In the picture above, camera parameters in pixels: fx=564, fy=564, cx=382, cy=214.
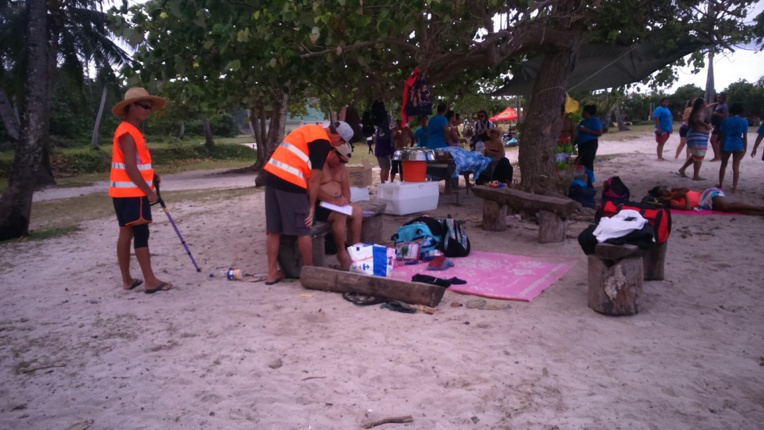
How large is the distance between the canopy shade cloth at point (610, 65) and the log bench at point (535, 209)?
2.91 m

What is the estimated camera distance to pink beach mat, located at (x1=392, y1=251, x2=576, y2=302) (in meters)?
5.29

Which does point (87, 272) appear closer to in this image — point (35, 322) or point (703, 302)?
point (35, 322)

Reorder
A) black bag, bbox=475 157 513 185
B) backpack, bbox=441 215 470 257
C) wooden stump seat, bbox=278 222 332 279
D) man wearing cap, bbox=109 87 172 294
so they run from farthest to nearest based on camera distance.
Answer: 1. black bag, bbox=475 157 513 185
2. backpack, bbox=441 215 470 257
3. wooden stump seat, bbox=278 222 332 279
4. man wearing cap, bbox=109 87 172 294

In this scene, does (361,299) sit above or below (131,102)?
below

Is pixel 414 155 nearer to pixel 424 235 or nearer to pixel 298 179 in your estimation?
pixel 424 235

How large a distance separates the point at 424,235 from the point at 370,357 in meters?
2.99

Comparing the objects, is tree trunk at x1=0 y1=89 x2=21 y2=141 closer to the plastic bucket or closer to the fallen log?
the plastic bucket

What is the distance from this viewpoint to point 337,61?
761 centimetres

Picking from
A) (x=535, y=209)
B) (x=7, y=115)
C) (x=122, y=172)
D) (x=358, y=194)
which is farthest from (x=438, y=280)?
(x=7, y=115)

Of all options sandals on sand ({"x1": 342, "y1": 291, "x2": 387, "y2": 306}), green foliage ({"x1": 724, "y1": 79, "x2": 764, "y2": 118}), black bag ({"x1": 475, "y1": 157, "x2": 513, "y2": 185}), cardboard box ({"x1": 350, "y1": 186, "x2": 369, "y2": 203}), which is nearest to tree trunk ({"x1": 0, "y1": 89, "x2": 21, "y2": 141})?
cardboard box ({"x1": 350, "y1": 186, "x2": 369, "y2": 203})

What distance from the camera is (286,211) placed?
5.47 m

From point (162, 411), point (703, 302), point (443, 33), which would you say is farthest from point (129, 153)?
point (703, 302)

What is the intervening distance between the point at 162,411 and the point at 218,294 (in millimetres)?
2250

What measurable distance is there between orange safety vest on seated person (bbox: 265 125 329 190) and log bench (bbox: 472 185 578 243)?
3231mm
